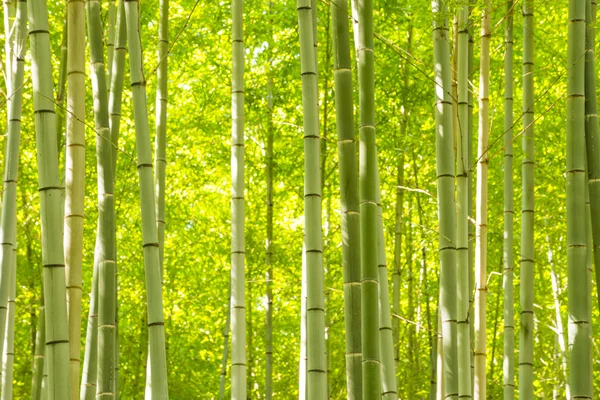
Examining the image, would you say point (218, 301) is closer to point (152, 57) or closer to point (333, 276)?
point (333, 276)

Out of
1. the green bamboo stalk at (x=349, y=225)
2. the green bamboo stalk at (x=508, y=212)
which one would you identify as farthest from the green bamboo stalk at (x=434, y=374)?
the green bamboo stalk at (x=349, y=225)

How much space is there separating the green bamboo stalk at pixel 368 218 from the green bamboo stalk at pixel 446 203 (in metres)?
0.40

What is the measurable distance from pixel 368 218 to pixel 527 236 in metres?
1.52

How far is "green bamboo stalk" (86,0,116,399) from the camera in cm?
350

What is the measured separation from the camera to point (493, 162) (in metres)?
7.45

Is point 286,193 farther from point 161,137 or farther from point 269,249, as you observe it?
point 161,137

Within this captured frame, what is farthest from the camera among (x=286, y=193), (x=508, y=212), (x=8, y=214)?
(x=286, y=193)

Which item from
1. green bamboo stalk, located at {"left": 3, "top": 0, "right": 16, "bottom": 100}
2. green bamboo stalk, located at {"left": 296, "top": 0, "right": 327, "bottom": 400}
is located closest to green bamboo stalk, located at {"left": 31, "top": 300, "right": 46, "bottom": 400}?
green bamboo stalk, located at {"left": 3, "top": 0, "right": 16, "bottom": 100}

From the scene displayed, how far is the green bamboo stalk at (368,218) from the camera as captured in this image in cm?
324

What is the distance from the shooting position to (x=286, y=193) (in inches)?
305

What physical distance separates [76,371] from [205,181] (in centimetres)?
567

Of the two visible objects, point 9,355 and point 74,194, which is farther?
point 9,355

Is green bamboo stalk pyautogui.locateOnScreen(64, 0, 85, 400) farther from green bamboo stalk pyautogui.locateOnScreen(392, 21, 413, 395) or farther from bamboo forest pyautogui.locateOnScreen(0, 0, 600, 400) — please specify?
green bamboo stalk pyautogui.locateOnScreen(392, 21, 413, 395)

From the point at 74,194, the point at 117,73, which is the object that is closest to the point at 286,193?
the point at 117,73
